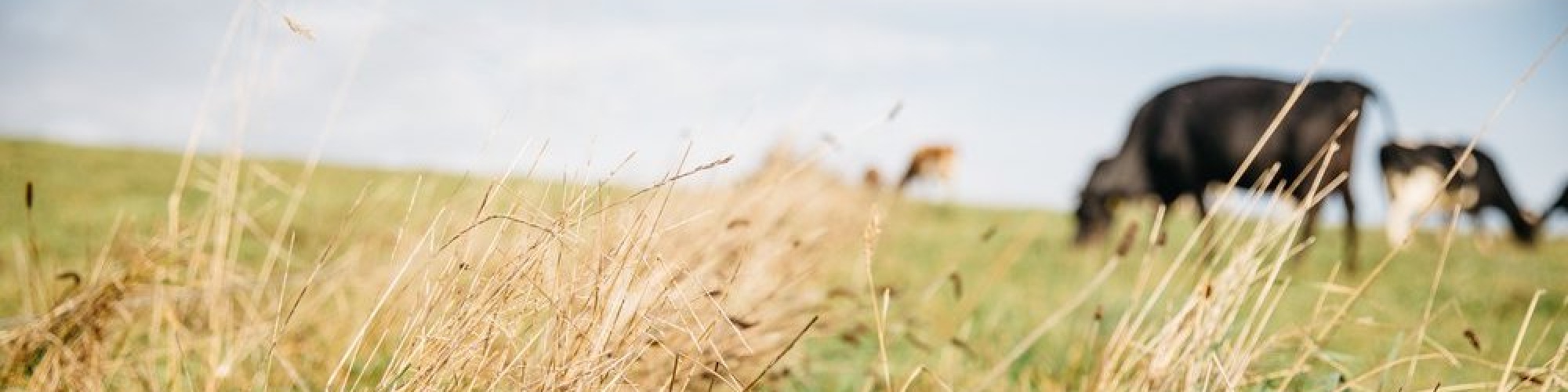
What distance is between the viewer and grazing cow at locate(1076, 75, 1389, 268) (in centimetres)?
716

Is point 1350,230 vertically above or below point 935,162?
above

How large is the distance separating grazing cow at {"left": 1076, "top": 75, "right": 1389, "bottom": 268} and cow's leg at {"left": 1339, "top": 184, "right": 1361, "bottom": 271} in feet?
0.04

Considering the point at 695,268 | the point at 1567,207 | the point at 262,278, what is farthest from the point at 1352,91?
the point at 262,278

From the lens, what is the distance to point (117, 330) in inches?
85.9

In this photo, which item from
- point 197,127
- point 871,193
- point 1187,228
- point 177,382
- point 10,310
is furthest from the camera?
point 1187,228

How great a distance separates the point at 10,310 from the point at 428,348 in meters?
2.63

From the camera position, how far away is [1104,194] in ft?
28.3

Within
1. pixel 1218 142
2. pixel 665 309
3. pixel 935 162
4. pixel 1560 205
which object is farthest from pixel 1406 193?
pixel 665 309

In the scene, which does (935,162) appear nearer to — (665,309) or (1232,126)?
(1232,126)

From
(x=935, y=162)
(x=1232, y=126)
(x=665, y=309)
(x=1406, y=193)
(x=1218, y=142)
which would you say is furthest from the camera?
(x=935, y=162)

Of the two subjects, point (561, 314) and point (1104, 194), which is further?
point (1104, 194)

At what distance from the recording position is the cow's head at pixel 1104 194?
8312 millimetres

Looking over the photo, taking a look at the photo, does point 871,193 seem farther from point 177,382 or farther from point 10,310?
point 177,382

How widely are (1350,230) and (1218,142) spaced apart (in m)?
1.49
